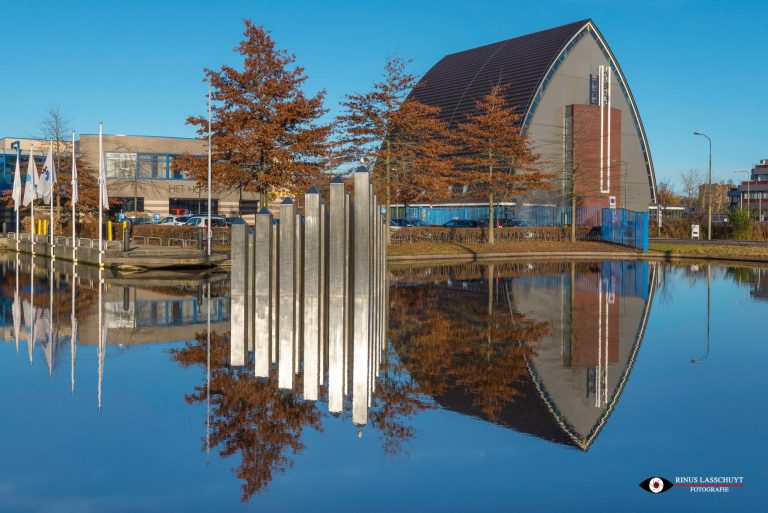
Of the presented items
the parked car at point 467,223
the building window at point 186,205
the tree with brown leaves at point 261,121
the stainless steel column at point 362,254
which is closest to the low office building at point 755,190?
the parked car at point 467,223

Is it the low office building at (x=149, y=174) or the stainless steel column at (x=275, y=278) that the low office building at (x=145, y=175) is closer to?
the low office building at (x=149, y=174)

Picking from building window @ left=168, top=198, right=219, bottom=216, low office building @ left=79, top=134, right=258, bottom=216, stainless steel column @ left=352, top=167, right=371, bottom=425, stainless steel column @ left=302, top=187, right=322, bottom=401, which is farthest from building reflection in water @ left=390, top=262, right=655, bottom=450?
building window @ left=168, top=198, right=219, bottom=216

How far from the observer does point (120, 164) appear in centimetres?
7062

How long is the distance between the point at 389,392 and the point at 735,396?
4.28 metres

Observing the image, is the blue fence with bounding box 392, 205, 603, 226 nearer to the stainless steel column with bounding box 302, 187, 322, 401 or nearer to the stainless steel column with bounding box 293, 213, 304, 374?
the stainless steel column with bounding box 293, 213, 304, 374

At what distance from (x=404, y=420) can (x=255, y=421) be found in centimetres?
157

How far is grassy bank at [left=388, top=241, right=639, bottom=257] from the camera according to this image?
4172 cm

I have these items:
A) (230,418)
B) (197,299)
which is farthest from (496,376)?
(197,299)

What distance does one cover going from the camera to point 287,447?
7.39 metres

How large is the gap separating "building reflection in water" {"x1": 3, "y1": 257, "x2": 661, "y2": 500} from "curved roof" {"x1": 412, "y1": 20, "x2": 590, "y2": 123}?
5248 cm

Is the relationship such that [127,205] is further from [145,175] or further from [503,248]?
[503,248]

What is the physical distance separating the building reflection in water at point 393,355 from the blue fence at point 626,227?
23049 mm

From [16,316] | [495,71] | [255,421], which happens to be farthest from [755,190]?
[255,421]

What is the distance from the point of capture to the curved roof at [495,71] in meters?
73.9
